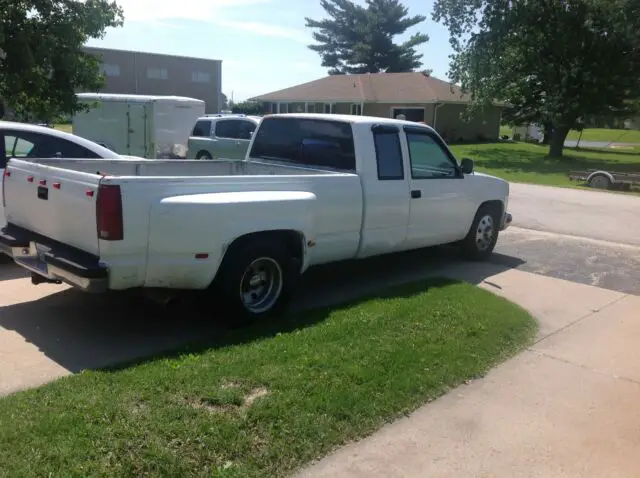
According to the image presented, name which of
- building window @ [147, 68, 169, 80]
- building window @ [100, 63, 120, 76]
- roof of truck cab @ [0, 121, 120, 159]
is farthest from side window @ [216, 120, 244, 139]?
building window @ [147, 68, 169, 80]

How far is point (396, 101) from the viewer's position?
130ft

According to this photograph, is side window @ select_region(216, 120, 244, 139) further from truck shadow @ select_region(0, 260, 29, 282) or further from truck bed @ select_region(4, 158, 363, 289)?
truck bed @ select_region(4, 158, 363, 289)

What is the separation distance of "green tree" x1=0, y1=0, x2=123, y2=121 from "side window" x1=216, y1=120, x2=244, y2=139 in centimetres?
526

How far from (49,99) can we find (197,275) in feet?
31.2

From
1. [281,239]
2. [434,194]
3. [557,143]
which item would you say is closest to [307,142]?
[434,194]

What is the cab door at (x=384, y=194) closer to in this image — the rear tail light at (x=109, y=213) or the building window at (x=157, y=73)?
the rear tail light at (x=109, y=213)

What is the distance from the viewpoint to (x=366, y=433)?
3.78 metres

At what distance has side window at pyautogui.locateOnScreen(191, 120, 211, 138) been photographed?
18.5 m

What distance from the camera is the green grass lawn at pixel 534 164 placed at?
22.4m

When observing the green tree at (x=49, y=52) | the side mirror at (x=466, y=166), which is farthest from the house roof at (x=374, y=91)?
the side mirror at (x=466, y=166)

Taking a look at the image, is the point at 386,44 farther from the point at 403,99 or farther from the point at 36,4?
the point at 36,4

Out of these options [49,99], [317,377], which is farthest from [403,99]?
[317,377]

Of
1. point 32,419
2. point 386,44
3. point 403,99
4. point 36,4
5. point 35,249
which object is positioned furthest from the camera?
point 386,44

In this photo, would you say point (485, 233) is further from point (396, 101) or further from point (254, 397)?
point (396, 101)
